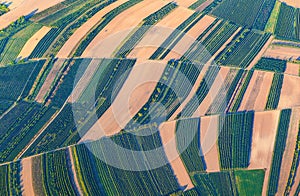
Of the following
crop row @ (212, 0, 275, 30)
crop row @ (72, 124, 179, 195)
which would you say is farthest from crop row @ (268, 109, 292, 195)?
crop row @ (212, 0, 275, 30)

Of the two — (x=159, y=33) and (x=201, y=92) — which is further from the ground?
(x=159, y=33)

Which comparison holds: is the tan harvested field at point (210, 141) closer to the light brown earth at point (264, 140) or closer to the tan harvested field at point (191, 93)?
the tan harvested field at point (191, 93)

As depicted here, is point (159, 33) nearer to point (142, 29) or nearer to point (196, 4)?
point (142, 29)

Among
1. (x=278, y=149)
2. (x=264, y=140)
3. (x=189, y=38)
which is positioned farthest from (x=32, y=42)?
(x=278, y=149)

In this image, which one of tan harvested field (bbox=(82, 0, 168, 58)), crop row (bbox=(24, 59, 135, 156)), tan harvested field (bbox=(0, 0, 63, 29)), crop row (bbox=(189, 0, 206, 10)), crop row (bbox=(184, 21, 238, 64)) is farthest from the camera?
crop row (bbox=(189, 0, 206, 10))

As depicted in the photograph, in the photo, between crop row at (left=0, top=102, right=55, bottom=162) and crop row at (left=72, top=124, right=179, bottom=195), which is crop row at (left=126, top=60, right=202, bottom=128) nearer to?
crop row at (left=72, top=124, right=179, bottom=195)
